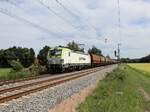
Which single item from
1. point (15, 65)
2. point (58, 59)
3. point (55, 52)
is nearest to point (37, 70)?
point (15, 65)

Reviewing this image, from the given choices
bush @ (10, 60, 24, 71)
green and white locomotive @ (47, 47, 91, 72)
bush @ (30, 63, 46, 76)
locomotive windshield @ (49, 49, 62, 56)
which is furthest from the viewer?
locomotive windshield @ (49, 49, 62, 56)

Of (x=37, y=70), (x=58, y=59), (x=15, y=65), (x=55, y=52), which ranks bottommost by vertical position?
(x=37, y=70)

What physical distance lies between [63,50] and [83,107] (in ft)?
101

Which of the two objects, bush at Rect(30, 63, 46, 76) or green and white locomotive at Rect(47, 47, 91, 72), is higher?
green and white locomotive at Rect(47, 47, 91, 72)

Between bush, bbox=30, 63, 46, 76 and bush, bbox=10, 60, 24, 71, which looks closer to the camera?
bush, bbox=30, 63, 46, 76

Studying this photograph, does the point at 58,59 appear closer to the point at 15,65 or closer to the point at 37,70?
the point at 37,70

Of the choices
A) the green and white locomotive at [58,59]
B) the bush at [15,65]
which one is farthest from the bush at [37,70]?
the bush at [15,65]

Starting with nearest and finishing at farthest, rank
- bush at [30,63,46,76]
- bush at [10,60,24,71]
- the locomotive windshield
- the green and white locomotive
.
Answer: bush at [30,63,46,76] → bush at [10,60,24,71] → the green and white locomotive → the locomotive windshield

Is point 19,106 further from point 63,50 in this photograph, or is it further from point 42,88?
point 63,50

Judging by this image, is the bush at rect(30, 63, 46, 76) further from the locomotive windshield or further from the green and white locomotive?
the locomotive windshield

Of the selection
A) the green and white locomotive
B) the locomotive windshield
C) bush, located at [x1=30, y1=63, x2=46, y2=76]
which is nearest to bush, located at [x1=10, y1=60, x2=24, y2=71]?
bush, located at [x1=30, y1=63, x2=46, y2=76]

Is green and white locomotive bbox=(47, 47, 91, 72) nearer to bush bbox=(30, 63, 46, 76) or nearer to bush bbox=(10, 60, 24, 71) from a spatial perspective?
bush bbox=(30, 63, 46, 76)

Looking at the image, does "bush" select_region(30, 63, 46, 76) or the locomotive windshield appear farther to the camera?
the locomotive windshield

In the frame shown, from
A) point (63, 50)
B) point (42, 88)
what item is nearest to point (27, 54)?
point (63, 50)
